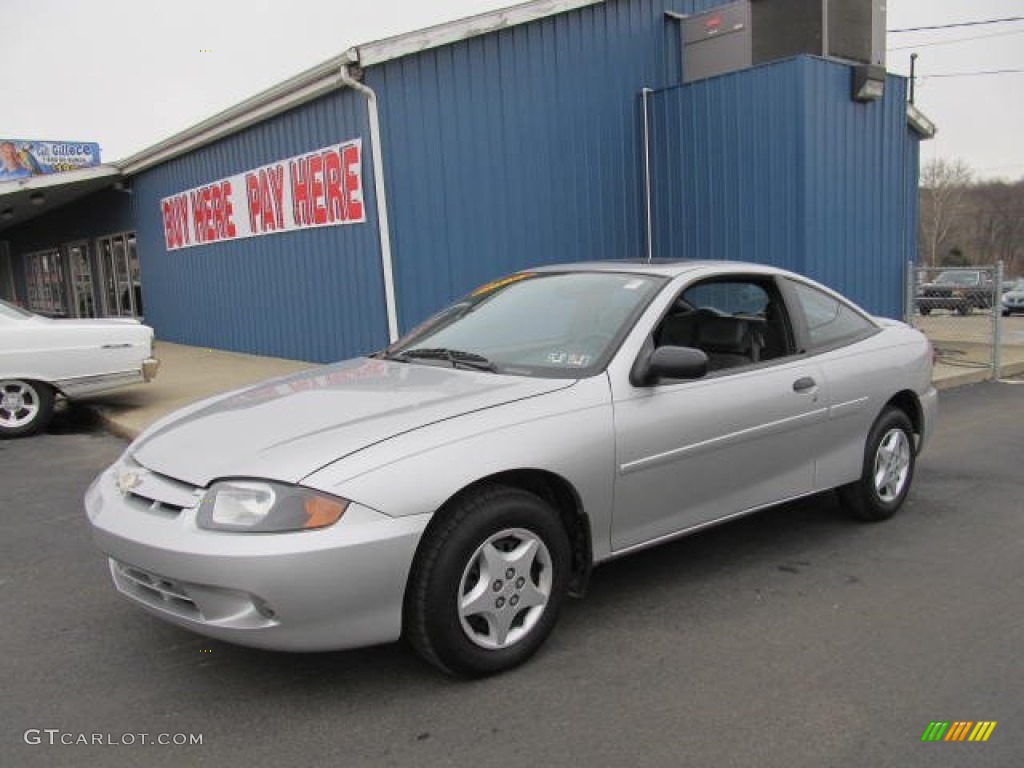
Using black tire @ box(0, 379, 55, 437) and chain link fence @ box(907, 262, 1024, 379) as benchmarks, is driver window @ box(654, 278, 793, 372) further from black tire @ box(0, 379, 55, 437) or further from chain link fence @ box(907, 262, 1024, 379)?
chain link fence @ box(907, 262, 1024, 379)

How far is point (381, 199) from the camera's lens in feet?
32.9

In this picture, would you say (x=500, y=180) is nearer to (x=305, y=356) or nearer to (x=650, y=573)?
(x=305, y=356)

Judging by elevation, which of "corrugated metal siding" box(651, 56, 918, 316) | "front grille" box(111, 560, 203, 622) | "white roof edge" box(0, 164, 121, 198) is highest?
"white roof edge" box(0, 164, 121, 198)

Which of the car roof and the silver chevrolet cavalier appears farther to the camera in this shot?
the car roof

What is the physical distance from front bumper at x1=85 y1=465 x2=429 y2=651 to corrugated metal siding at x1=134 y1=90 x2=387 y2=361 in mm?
7616

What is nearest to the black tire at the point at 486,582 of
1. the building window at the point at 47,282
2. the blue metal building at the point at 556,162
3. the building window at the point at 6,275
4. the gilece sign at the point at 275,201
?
the blue metal building at the point at 556,162

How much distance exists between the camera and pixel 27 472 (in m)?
7.14

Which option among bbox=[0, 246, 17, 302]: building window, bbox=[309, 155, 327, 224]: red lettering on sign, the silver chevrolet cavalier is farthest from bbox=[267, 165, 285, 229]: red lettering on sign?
bbox=[0, 246, 17, 302]: building window

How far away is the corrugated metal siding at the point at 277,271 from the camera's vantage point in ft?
35.0

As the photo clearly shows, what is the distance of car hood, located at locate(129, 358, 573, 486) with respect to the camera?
3070mm

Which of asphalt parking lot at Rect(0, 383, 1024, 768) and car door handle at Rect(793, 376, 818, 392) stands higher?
car door handle at Rect(793, 376, 818, 392)

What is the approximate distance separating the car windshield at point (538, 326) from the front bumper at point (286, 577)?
1.14m

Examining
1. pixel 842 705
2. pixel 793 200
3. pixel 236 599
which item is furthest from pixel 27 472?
pixel 793 200

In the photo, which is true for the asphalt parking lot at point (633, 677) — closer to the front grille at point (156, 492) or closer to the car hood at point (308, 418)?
the front grille at point (156, 492)
